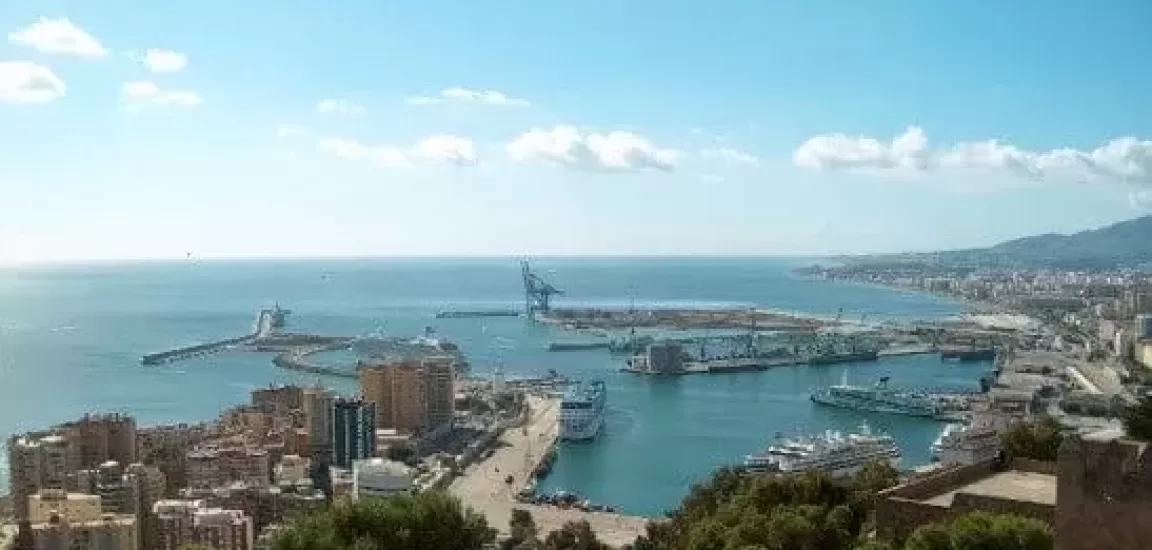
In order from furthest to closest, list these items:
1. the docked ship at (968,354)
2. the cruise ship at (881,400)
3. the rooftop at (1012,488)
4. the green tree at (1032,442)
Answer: the docked ship at (968,354), the cruise ship at (881,400), the green tree at (1032,442), the rooftop at (1012,488)

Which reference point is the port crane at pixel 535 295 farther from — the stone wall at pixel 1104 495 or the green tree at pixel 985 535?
the stone wall at pixel 1104 495

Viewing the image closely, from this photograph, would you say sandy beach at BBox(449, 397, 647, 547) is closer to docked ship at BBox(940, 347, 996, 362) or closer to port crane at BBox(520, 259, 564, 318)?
docked ship at BBox(940, 347, 996, 362)

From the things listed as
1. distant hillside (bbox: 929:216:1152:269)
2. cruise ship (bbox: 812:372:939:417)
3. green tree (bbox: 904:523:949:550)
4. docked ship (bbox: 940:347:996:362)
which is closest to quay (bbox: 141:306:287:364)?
cruise ship (bbox: 812:372:939:417)

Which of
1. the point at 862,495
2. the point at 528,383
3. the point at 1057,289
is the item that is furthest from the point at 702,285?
the point at 862,495

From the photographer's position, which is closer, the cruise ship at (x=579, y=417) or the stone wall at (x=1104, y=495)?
the stone wall at (x=1104, y=495)

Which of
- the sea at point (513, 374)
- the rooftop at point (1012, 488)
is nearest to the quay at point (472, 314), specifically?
the sea at point (513, 374)

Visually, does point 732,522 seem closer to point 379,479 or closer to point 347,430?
point 379,479

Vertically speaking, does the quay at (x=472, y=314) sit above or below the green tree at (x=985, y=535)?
below
